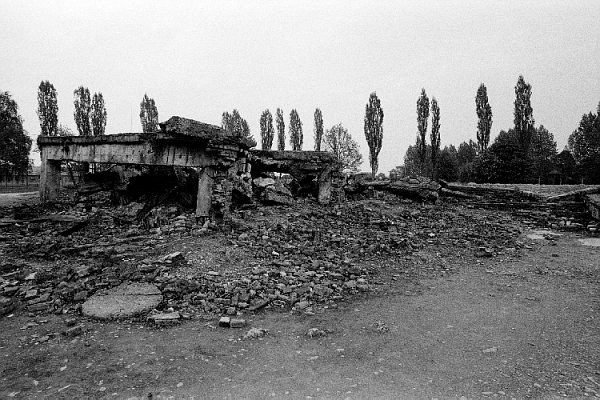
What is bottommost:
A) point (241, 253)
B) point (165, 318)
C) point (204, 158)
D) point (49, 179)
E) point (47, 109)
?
point (165, 318)

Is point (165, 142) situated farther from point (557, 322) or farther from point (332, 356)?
point (557, 322)

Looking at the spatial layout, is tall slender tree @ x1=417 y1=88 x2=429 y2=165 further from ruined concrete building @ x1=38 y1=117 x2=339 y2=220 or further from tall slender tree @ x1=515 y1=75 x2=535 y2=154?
ruined concrete building @ x1=38 y1=117 x2=339 y2=220

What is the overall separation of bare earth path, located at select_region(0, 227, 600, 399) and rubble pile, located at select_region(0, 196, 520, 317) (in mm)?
555

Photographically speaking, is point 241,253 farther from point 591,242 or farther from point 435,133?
point 435,133

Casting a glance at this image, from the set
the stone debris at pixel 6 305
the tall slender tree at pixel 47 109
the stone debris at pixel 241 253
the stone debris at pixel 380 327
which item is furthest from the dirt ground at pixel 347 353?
the tall slender tree at pixel 47 109

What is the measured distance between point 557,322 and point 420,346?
1.82 metres

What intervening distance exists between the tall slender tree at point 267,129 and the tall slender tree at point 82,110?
52.7 feet

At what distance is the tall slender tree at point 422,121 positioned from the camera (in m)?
30.9

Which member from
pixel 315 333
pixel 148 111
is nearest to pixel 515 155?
pixel 315 333

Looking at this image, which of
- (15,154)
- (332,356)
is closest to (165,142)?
(332,356)

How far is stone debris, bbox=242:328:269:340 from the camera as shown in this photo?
3.73 meters

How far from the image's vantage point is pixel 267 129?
126 feet

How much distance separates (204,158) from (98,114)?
2785 cm

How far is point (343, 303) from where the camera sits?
472 centimetres
